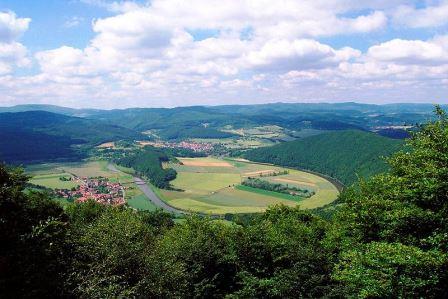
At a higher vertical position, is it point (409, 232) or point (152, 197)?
point (409, 232)

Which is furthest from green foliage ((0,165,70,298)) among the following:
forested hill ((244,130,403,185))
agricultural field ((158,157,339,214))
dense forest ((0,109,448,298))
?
forested hill ((244,130,403,185))

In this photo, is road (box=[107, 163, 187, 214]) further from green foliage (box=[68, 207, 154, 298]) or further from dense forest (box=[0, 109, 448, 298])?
green foliage (box=[68, 207, 154, 298])

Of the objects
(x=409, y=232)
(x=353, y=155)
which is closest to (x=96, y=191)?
(x=353, y=155)

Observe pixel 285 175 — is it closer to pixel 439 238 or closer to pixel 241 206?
pixel 241 206

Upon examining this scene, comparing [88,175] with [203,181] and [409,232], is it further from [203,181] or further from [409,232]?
[409,232]

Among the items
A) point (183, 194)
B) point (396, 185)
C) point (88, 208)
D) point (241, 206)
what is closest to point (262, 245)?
point (396, 185)

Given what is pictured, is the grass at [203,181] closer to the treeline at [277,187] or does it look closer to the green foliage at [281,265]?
the treeline at [277,187]
